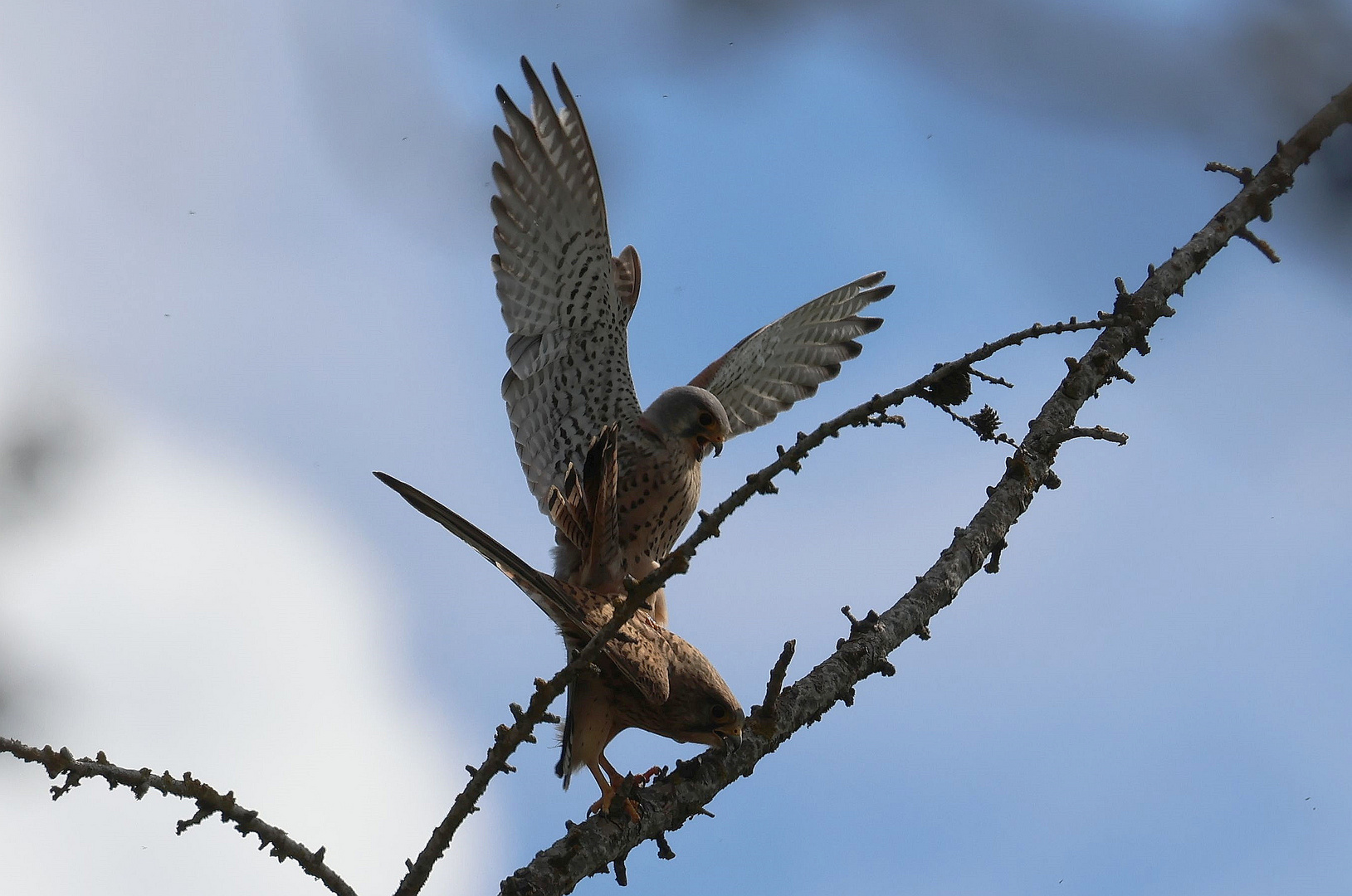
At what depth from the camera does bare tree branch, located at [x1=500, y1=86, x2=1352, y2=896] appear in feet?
7.89

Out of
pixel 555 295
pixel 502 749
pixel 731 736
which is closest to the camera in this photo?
pixel 502 749

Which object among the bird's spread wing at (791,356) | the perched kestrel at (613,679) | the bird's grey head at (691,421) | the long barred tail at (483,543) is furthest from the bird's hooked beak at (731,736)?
the bird's spread wing at (791,356)

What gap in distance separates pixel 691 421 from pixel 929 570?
199 centimetres

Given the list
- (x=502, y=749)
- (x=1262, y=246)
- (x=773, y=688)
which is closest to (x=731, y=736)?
(x=773, y=688)

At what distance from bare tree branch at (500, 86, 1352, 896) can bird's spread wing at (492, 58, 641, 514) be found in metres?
2.26

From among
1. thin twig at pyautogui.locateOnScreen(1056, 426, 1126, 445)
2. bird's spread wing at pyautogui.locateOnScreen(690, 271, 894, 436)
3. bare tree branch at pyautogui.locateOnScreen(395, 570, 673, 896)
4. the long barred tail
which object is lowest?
bare tree branch at pyautogui.locateOnScreen(395, 570, 673, 896)

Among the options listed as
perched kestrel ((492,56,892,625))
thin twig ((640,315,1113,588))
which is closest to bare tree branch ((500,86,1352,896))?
thin twig ((640,315,1113,588))

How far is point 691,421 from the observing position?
5031 millimetres

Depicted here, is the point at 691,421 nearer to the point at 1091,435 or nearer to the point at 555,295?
the point at 555,295

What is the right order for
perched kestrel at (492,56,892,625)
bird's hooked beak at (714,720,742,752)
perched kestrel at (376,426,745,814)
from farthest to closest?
perched kestrel at (492,56,892,625) < perched kestrel at (376,426,745,814) < bird's hooked beak at (714,720,742,752)

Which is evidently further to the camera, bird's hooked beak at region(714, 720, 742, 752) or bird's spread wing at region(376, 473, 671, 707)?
bird's hooked beak at region(714, 720, 742, 752)

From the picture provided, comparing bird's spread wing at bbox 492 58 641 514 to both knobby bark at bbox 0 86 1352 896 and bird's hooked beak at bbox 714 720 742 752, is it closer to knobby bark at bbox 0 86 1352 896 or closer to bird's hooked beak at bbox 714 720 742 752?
bird's hooked beak at bbox 714 720 742 752

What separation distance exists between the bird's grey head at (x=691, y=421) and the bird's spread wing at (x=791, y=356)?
96cm

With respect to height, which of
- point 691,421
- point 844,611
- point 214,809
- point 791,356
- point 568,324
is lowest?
point 214,809
